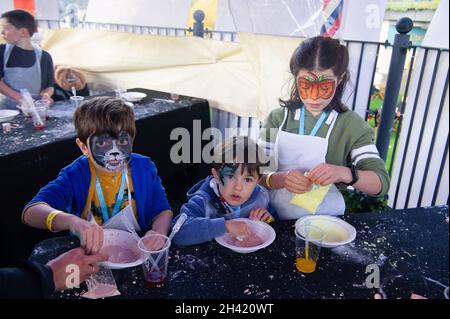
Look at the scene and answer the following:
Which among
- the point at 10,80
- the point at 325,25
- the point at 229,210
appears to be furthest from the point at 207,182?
the point at 10,80

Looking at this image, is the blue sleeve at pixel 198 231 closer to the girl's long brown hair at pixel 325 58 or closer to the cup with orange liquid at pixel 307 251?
the cup with orange liquid at pixel 307 251

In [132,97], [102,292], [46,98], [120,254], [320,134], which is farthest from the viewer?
[132,97]

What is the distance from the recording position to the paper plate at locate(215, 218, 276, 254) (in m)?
1.28

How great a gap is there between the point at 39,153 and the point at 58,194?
1083 millimetres

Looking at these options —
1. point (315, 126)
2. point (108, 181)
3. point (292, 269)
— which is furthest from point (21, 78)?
point (292, 269)

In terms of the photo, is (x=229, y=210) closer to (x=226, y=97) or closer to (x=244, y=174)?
(x=244, y=174)

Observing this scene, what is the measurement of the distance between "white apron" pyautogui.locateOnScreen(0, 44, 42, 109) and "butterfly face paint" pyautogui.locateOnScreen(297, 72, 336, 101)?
3.07m

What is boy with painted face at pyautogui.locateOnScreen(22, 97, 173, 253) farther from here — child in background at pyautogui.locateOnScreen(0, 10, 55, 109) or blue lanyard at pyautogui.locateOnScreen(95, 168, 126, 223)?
child in background at pyautogui.locateOnScreen(0, 10, 55, 109)

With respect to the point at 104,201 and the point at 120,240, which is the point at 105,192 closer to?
the point at 104,201

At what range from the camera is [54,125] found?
9.36 ft

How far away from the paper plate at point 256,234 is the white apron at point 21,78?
3.14 m

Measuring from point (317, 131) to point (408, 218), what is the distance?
0.60 m

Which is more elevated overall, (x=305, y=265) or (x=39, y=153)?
(x=305, y=265)

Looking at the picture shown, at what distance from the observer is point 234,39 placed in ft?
13.0
